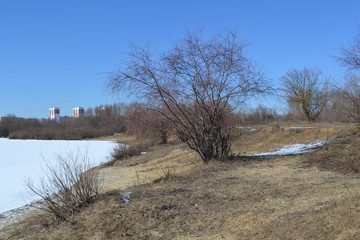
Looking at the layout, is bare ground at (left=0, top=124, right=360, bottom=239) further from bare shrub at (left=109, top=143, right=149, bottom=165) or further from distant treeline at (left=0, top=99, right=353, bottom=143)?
distant treeline at (left=0, top=99, right=353, bottom=143)

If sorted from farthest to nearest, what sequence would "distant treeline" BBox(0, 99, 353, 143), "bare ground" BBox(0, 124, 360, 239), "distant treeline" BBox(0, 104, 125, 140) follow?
"distant treeline" BBox(0, 104, 125, 140)
"distant treeline" BBox(0, 99, 353, 143)
"bare ground" BBox(0, 124, 360, 239)

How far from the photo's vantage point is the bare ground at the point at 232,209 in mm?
4805

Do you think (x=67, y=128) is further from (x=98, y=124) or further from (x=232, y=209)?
(x=232, y=209)

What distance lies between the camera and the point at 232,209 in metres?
6.16

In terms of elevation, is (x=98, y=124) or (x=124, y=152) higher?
(x=98, y=124)

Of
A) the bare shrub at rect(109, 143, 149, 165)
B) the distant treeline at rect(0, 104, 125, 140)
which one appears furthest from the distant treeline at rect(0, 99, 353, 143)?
the bare shrub at rect(109, 143, 149, 165)

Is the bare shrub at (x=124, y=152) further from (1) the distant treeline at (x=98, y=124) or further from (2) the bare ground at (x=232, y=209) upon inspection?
(2) the bare ground at (x=232, y=209)

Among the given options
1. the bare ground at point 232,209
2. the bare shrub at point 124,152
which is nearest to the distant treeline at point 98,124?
the bare shrub at point 124,152

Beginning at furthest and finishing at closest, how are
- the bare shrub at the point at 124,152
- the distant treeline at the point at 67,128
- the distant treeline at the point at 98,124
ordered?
1. the distant treeline at the point at 67,128
2. the distant treeline at the point at 98,124
3. the bare shrub at the point at 124,152

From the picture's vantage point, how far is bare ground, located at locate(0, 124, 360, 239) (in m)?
4.80

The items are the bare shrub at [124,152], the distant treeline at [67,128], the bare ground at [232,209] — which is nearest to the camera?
the bare ground at [232,209]

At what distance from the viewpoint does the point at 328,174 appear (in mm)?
8641

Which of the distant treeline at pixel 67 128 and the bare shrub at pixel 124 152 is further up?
the distant treeline at pixel 67 128

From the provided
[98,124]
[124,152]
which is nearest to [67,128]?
[98,124]
